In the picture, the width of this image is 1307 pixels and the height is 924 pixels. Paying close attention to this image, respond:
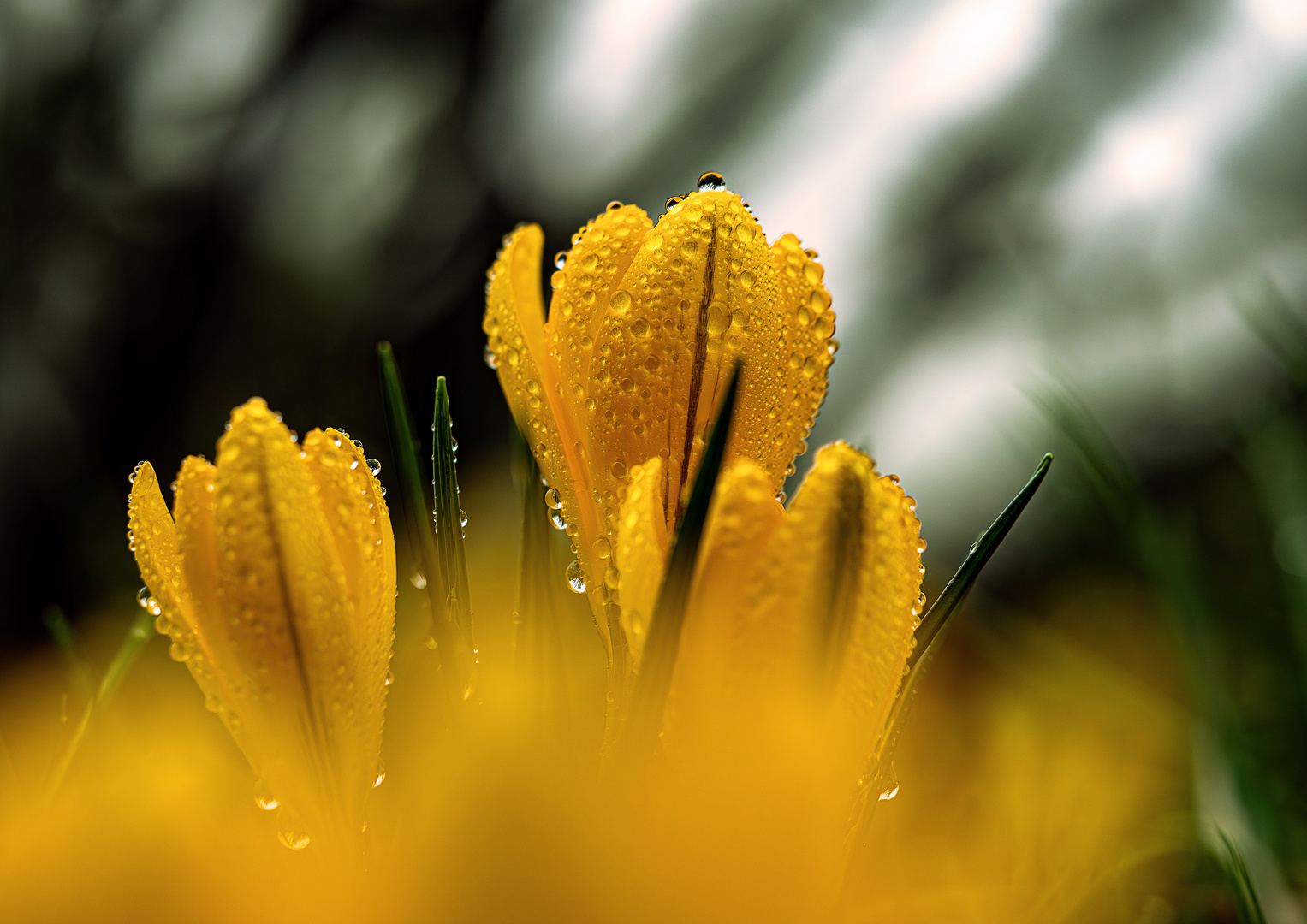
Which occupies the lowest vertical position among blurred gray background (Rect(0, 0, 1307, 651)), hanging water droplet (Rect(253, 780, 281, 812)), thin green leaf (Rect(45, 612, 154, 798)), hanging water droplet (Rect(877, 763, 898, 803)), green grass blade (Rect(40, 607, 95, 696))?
hanging water droplet (Rect(877, 763, 898, 803))

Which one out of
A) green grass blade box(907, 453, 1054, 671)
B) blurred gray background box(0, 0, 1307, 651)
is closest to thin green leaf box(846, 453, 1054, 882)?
green grass blade box(907, 453, 1054, 671)

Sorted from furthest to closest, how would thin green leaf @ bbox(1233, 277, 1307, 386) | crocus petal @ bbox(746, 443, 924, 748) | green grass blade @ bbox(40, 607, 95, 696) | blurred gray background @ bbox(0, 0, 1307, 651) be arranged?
blurred gray background @ bbox(0, 0, 1307, 651), thin green leaf @ bbox(1233, 277, 1307, 386), green grass blade @ bbox(40, 607, 95, 696), crocus petal @ bbox(746, 443, 924, 748)

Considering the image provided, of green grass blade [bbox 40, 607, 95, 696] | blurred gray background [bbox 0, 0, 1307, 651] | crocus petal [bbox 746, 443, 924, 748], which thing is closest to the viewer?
crocus petal [bbox 746, 443, 924, 748]

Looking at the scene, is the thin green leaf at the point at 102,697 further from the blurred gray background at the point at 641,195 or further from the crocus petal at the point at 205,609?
the blurred gray background at the point at 641,195

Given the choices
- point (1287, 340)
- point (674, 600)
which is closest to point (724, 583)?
point (674, 600)

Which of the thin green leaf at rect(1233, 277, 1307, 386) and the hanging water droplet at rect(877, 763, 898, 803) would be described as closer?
the hanging water droplet at rect(877, 763, 898, 803)

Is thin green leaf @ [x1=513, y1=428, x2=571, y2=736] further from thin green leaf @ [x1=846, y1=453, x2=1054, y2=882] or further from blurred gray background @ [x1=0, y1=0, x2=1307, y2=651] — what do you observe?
blurred gray background @ [x1=0, y1=0, x2=1307, y2=651]

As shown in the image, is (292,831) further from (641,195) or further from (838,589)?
(641,195)

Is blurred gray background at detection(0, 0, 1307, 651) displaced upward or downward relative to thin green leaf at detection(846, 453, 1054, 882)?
upward

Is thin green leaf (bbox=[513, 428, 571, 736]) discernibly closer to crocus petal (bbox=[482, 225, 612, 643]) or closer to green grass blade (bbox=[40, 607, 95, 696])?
crocus petal (bbox=[482, 225, 612, 643])
